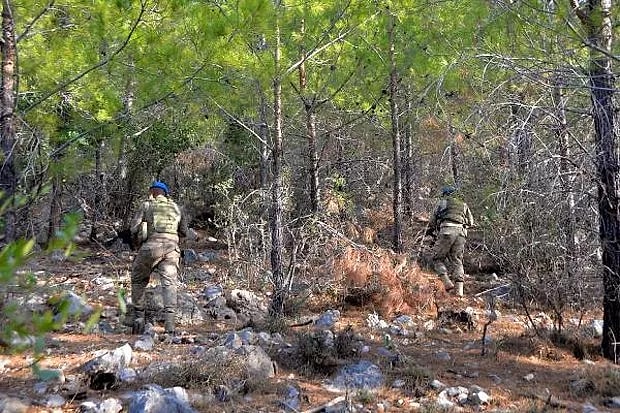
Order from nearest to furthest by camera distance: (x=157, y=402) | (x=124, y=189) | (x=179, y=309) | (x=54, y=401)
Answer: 1. (x=157, y=402)
2. (x=54, y=401)
3. (x=179, y=309)
4. (x=124, y=189)

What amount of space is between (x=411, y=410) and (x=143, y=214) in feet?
13.0

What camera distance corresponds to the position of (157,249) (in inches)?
254

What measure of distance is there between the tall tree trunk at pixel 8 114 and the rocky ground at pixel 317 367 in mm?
888

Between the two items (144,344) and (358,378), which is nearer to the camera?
(358,378)

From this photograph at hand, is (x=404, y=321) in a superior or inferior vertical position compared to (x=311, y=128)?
inferior

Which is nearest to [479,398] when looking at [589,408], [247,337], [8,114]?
[589,408]

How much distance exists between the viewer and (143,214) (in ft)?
21.9

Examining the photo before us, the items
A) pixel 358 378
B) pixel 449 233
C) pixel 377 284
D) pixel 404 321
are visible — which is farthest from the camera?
pixel 449 233

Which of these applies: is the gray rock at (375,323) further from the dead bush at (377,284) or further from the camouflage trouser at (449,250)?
the camouflage trouser at (449,250)

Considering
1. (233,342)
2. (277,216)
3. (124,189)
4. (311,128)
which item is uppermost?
(311,128)

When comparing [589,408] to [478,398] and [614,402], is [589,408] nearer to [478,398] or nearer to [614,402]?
[614,402]

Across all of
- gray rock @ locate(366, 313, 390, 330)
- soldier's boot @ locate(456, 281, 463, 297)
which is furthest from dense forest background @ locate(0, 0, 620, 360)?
soldier's boot @ locate(456, 281, 463, 297)

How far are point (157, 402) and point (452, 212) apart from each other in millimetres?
6471

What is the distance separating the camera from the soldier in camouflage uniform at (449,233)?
8992 mm
